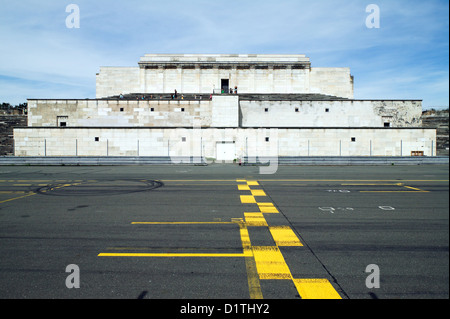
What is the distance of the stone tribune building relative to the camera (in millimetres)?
31391

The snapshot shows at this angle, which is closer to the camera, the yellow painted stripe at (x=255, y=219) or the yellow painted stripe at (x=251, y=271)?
the yellow painted stripe at (x=251, y=271)

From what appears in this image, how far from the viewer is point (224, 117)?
116 ft

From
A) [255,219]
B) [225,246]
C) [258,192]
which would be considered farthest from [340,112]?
[225,246]

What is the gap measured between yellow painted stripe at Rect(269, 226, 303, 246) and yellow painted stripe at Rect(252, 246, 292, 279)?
0.41 metres

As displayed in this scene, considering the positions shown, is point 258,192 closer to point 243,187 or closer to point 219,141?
point 243,187

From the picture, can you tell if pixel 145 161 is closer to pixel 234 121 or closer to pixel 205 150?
pixel 205 150

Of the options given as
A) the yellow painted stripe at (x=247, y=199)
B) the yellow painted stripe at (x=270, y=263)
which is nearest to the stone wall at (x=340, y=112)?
the yellow painted stripe at (x=247, y=199)

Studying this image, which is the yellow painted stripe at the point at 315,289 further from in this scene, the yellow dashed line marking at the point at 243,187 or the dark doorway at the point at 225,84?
the dark doorway at the point at 225,84

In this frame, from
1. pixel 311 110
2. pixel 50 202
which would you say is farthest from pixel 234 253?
pixel 311 110

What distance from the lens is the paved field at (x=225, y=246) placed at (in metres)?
4.22

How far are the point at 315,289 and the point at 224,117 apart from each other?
3226 centimetres

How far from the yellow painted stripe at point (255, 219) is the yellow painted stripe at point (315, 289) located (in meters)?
3.15

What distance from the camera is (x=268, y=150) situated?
104 ft
